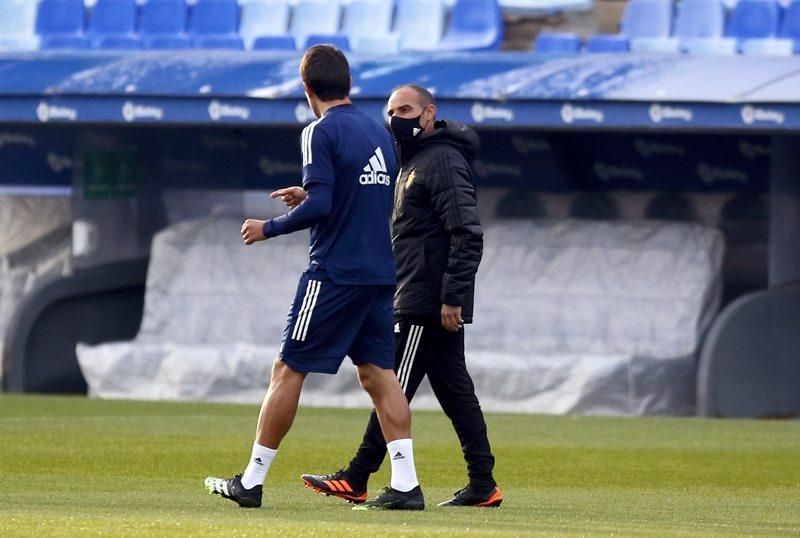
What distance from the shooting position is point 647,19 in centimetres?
1944

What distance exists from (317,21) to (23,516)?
44.2 ft

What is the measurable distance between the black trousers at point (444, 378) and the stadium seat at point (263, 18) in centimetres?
1211

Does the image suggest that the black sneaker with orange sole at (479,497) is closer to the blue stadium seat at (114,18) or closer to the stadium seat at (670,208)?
the stadium seat at (670,208)

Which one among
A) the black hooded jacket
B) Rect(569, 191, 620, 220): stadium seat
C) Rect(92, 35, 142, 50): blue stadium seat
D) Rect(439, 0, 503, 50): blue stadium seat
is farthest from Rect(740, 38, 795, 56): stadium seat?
the black hooded jacket

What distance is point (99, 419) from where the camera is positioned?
14.8 meters

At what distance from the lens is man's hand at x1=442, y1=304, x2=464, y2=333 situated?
8570mm

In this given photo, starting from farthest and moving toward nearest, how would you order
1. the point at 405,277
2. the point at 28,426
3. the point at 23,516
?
the point at 28,426
the point at 405,277
the point at 23,516

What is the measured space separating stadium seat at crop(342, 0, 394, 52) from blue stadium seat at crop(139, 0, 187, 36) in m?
1.69

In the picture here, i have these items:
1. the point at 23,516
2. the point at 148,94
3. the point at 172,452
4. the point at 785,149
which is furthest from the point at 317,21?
the point at 23,516

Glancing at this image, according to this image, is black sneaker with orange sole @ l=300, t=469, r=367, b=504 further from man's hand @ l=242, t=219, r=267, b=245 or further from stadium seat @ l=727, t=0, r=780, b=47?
stadium seat @ l=727, t=0, r=780, b=47

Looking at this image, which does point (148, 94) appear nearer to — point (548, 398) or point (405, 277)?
point (548, 398)

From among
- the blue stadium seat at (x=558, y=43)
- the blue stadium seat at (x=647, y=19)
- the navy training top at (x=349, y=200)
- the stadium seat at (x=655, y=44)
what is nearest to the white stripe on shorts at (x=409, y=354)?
the navy training top at (x=349, y=200)

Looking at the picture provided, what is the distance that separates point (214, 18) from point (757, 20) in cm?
560

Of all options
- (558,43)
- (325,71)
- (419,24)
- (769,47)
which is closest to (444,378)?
(325,71)
